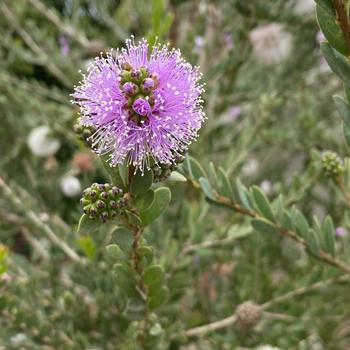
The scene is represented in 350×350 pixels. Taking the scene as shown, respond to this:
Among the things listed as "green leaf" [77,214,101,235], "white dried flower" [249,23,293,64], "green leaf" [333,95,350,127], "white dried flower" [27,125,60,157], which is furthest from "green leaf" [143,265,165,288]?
"white dried flower" [249,23,293,64]

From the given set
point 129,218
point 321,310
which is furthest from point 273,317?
point 129,218

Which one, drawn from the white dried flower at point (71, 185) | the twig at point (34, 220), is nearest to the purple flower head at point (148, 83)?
the twig at point (34, 220)

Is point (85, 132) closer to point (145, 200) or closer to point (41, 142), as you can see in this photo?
point (145, 200)

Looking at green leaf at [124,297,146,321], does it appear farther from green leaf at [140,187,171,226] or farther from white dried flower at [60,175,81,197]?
white dried flower at [60,175,81,197]

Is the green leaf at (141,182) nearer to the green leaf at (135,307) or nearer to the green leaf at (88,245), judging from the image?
the green leaf at (135,307)

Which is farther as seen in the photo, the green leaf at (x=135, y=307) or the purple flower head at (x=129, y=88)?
the green leaf at (x=135, y=307)

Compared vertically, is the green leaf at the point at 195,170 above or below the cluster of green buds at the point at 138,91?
above

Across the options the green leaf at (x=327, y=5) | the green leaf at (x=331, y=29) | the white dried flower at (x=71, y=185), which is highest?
the white dried flower at (x=71, y=185)

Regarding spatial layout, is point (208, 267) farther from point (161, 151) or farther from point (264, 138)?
point (161, 151)
